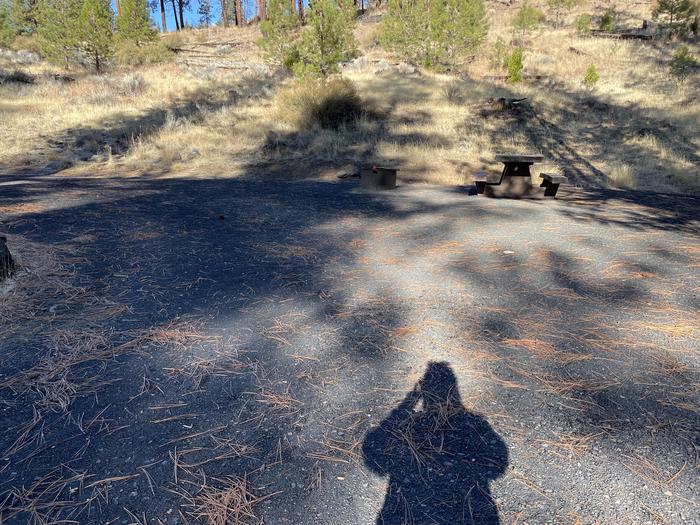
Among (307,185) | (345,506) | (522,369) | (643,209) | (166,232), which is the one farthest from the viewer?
(307,185)

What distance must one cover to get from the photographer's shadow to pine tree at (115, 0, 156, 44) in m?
32.3

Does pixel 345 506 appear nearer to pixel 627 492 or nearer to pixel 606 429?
pixel 627 492

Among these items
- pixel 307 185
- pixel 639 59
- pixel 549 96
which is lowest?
pixel 307 185

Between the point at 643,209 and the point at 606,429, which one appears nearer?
the point at 606,429

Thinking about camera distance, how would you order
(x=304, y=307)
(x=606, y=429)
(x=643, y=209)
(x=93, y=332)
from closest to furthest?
(x=606, y=429), (x=93, y=332), (x=304, y=307), (x=643, y=209)

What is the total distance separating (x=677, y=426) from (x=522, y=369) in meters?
0.72

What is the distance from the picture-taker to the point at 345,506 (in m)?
1.53

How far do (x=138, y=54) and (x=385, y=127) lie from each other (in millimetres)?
21894

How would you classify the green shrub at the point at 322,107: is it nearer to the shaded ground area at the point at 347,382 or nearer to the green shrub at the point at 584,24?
the shaded ground area at the point at 347,382

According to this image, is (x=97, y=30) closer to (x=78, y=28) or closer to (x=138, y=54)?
(x=78, y=28)

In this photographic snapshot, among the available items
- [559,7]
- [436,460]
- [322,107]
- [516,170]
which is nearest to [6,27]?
[322,107]

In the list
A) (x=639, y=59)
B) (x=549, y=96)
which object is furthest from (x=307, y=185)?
(x=639, y=59)

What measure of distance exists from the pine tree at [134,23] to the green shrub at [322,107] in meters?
19.3

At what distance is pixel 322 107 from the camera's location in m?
14.3
